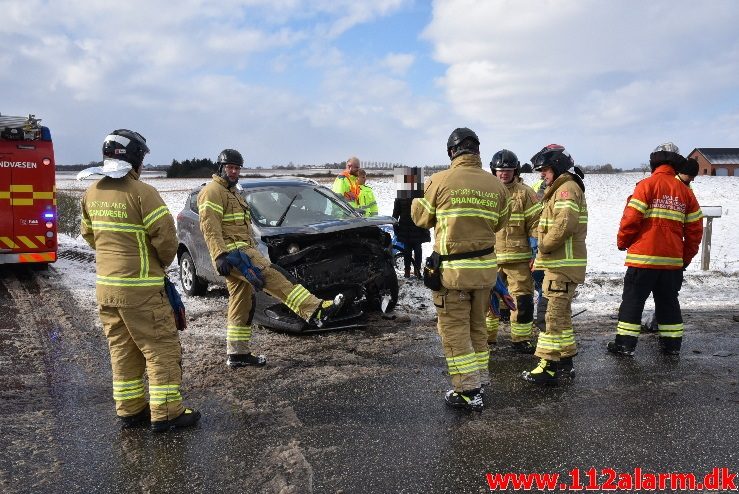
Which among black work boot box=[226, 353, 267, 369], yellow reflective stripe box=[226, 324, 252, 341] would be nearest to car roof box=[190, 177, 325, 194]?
yellow reflective stripe box=[226, 324, 252, 341]

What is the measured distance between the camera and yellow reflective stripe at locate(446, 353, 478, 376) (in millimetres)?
4074

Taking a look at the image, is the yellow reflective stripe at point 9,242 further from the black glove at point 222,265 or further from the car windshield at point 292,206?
the black glove at point 222,265

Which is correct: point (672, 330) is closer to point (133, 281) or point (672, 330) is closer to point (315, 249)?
point (315, 249)

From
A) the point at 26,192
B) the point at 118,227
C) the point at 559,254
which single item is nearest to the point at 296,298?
the point at 118,227

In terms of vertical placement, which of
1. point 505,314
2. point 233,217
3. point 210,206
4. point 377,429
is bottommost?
point 377,429

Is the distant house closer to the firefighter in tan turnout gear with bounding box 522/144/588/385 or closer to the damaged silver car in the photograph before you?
the damaged silver car

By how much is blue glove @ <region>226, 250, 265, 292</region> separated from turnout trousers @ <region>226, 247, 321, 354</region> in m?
0.14

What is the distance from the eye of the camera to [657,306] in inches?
216

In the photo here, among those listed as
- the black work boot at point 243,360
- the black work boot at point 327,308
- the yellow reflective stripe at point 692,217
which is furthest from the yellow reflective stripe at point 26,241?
the yellow reflective stripe at point 692,217

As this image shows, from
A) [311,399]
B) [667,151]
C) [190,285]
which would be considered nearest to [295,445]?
[311,399]

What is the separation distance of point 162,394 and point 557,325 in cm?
309

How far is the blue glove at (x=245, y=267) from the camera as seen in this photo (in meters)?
4.82

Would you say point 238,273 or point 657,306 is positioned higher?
point 238,273

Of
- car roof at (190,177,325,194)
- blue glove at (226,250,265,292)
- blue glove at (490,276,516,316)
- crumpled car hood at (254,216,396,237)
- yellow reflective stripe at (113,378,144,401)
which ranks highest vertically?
car roof at (190,177,325,194)
